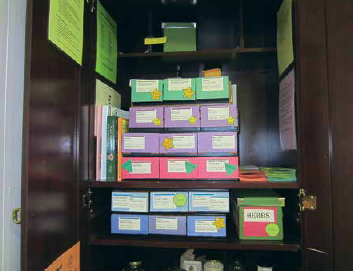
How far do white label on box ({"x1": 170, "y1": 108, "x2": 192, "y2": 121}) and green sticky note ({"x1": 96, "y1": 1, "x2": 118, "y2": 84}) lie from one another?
0.35 m

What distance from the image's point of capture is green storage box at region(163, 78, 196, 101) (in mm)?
988

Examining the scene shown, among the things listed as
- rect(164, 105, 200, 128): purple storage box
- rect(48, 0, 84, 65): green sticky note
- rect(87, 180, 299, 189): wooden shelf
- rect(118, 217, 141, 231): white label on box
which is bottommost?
rect(118, 217, 141, 231): white label on box

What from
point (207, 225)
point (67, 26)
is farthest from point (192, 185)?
point (67, 26)

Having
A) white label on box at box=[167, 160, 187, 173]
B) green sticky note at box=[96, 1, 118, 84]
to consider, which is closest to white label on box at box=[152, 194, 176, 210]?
white label on box at box=[167, 160, 187, 173]

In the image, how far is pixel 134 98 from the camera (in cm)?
102

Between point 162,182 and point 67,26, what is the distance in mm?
592

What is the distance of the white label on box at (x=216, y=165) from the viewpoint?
3.09ft

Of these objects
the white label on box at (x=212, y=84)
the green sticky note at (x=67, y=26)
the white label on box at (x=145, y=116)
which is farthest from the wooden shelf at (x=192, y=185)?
the green sticky note at (x=67, y=26)

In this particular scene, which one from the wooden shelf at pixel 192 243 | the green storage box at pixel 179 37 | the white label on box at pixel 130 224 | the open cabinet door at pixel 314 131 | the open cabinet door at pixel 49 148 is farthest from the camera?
the green storage box at pixel 179 37

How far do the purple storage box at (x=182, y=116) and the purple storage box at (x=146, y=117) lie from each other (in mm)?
27

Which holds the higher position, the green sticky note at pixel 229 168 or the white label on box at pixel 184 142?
the white label on box at pixel 184 142

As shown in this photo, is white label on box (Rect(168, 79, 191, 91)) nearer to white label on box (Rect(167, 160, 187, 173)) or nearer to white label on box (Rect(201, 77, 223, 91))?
white label on box (Rect(201, 77, 223, 91))

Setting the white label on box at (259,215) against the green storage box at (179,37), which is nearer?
the white label on box at (259,215)

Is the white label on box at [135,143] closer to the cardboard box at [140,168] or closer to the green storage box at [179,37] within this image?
the cardboard box at [140,168]
